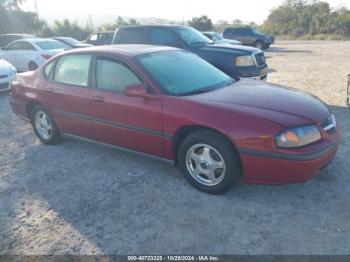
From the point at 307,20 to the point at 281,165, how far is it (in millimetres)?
42481

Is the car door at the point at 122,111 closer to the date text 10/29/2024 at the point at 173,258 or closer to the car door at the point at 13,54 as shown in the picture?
the date text 10/29/2024 at the point at 173,258

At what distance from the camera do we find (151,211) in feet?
11.3

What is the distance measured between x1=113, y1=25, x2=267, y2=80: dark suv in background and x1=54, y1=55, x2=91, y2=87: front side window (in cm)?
353

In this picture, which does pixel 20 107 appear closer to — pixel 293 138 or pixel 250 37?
pixel 293 138

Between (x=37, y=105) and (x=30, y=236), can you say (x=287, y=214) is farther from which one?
(x=37, y=105)

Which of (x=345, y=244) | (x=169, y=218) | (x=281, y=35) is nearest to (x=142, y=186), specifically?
(x=169, y=218)

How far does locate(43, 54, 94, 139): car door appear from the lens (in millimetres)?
4523

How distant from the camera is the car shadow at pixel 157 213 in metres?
2.94

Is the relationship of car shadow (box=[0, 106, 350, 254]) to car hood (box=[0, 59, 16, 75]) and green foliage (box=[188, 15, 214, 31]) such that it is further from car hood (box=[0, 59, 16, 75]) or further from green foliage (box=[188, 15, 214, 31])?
green foliage (box=[188, 15, 214, 31])

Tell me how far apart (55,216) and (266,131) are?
2227 millimetres

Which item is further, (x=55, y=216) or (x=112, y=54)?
(x=112, y=54)

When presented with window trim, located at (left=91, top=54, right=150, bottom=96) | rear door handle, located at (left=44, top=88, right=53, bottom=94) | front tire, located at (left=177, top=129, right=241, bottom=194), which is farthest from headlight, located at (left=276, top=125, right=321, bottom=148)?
rear door handle, located at (left=44, top=88, right=53, bottom=94)

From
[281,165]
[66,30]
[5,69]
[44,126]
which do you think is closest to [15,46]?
[5,69]

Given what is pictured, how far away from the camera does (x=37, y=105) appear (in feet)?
17.4
